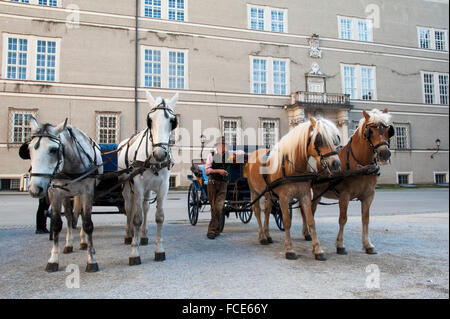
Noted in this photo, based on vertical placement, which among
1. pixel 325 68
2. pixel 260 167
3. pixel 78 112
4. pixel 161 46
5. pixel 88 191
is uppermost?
pixel 161 46

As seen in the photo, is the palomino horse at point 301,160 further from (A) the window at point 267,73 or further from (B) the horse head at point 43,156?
(A) the window at point 267,73

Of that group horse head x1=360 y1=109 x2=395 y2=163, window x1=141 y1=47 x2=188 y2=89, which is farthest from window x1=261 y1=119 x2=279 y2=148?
horse head x1=360 y1=109 x2=395 y2=163

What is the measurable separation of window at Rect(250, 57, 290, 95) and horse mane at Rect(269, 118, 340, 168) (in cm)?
1739

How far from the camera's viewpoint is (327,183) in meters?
4.99

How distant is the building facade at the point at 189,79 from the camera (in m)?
17.3

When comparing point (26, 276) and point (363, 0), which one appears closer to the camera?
point (26, 276)

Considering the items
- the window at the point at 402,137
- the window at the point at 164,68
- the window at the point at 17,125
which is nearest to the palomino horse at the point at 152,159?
the window at the point at 164,68

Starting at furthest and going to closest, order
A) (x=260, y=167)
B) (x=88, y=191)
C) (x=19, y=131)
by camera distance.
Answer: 1. (x=19, y=131)
2. (x=260, y=167)
3. (x=88, y=191)

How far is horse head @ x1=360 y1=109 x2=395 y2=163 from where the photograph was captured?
4.18m

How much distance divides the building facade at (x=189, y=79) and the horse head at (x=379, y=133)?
10963 mm
